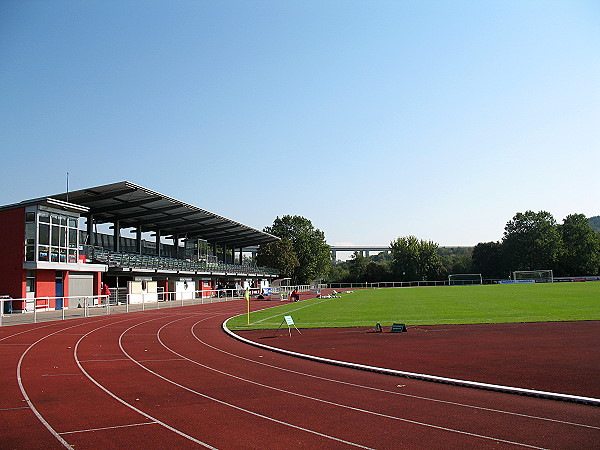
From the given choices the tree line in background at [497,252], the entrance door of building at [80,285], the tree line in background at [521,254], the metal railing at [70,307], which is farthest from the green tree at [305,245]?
the entrance door of building at [80,285]

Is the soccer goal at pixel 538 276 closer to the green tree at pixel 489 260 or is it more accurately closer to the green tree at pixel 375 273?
the green tree at pixel 489 260

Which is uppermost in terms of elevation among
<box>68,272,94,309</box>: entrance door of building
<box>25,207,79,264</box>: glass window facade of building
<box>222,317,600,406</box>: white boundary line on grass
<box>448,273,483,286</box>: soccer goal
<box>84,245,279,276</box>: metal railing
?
<box>25,207,79,264</box>: glass window facade of building

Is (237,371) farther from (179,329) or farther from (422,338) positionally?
(179,329)

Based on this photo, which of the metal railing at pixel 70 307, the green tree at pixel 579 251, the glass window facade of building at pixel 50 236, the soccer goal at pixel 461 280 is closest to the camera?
the metal railing at pixel 70 307

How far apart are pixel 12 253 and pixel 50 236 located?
8.47 feet

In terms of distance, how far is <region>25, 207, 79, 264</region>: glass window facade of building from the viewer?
1288 inches

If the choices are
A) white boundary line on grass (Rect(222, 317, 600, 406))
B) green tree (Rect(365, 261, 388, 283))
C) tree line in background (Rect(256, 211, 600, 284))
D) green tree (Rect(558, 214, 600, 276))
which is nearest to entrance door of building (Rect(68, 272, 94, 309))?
white boundary line on grass (Rect(222, 317, 600, 406))

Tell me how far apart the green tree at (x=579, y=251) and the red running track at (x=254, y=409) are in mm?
104584

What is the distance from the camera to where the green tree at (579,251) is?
99.6 metres

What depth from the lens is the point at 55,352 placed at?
15.4 meters

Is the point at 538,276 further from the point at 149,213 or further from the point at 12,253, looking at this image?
the point at 12,253

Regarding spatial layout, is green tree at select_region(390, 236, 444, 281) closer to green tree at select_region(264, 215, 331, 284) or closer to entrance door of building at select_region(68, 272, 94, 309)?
green tree at select_region(264, 215, 331, 284)

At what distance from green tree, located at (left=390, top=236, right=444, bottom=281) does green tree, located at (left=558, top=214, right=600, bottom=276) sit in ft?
86.1

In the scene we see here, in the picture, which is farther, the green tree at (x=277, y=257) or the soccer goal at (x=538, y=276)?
the green tree at (x=277, y=257)
